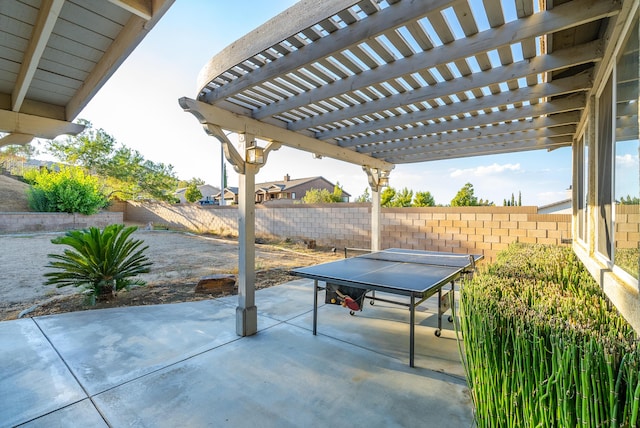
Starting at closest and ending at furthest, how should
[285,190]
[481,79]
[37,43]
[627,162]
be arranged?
[627,162], [37,43], [481,79], [285,190]

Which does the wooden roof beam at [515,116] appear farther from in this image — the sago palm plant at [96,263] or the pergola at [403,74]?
the sago palm plant at [96,263]

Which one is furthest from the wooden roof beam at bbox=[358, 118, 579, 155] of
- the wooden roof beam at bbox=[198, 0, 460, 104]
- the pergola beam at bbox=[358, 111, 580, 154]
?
the wooden roof beam at bbox=[198, 0, 460, 104]

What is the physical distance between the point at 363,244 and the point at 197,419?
775 centimetres

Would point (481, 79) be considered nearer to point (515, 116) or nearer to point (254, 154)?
point (515, 116)

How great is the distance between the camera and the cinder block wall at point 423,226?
6.25m

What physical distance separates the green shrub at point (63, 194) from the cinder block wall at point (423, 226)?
38.2 ft

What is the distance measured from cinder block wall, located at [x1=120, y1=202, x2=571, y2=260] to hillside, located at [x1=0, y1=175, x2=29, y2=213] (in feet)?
54.2

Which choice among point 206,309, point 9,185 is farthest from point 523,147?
point 9,185

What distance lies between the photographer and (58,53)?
231 cm

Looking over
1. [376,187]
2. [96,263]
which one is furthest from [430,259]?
[96,263]

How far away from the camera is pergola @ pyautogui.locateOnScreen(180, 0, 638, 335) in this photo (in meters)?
1.95

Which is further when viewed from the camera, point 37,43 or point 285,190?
point 285,190

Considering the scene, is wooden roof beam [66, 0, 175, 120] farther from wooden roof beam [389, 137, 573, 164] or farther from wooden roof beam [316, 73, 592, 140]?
wooden roof beam [389, 137, 573, 164]

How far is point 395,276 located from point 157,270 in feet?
21.3
